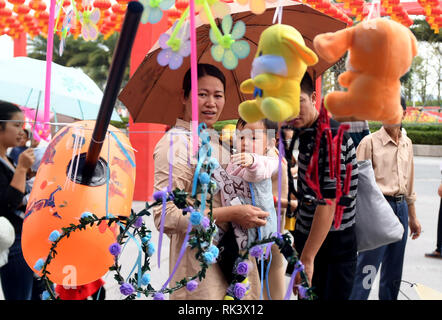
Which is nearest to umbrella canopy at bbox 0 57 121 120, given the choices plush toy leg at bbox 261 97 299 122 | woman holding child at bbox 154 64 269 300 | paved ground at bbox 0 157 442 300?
paved ground at bbox 0 157 442 300

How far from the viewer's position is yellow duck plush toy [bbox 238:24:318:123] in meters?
0.83

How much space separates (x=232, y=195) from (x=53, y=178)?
0.51 meters

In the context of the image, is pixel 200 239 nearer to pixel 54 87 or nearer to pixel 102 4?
pixel 54 87

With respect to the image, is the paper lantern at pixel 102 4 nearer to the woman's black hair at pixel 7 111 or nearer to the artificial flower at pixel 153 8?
the woman's black hair at pixel 7 111

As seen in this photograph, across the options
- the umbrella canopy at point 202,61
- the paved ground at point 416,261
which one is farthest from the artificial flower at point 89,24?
the paved ground at point 416,261

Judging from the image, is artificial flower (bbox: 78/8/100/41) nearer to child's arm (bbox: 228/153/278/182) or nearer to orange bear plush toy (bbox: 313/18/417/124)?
child's arm (bbox: 228/153/278/182)

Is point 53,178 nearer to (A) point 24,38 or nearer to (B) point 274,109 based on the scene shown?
(B) point 274,109

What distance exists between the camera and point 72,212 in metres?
1.29

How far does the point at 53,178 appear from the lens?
1335 millimetres

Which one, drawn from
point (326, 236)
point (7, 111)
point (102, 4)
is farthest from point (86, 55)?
point (326, 236)

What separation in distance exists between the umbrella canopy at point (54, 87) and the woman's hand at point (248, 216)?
1669mm

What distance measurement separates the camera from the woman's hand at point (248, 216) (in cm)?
135

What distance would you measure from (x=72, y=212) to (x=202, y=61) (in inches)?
25.8

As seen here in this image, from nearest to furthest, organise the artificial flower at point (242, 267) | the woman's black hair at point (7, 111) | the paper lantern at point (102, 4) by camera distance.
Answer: the artificial flower at point (242, 267) < the woman's black hair at point (7, 111) < the paper lantern at point (102, 4)
